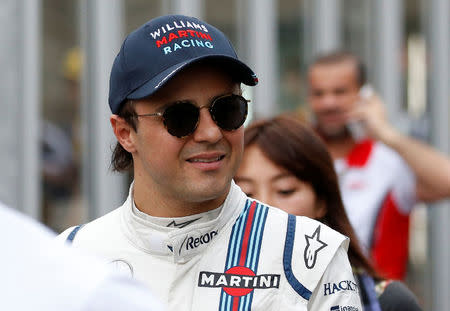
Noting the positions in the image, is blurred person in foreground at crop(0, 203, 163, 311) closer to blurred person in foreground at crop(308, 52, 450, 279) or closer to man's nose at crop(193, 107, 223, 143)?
man's nose at crop(193, 107, 223, 143)

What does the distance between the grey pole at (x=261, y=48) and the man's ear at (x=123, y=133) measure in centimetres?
409

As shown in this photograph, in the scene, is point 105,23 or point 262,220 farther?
point 105,23

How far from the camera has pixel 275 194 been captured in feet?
9.41

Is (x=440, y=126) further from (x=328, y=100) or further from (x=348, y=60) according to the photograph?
(x=328, y=100)

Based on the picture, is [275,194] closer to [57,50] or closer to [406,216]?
[406,216]

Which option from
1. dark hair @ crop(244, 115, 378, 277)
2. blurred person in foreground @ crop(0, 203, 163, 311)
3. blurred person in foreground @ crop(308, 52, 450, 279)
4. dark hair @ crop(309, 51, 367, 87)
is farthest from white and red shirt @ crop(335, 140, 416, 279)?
blurred person in foreground @ crop(0, 203, 163, 311)

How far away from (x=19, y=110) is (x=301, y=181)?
2821mm

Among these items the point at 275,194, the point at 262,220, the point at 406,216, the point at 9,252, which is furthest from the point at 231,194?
the point at 406,216

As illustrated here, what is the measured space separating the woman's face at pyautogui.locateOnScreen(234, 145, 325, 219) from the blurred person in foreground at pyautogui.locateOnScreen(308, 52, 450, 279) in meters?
1.12

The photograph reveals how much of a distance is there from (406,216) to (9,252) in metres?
3.25

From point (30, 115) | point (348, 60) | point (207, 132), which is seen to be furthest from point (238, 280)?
point (30, 115)

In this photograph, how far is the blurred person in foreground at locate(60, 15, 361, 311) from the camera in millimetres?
1977

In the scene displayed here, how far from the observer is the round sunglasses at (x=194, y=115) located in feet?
6.58

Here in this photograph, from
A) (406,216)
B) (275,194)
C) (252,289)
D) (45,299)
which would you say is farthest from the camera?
(406,216)
